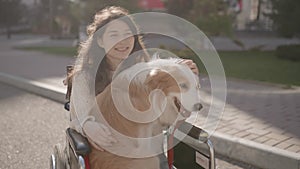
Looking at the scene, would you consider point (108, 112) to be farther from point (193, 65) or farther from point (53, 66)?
point (53, 66)

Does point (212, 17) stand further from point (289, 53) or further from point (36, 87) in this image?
point (36, 87)

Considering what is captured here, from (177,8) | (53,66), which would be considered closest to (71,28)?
(177,8)

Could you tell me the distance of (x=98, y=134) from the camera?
6.48ft

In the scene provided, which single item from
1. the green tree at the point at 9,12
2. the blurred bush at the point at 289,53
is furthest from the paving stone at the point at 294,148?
the green tree at the point at 9,12

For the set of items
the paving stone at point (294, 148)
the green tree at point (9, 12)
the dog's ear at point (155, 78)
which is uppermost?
the dog's ear at point (155, 78)

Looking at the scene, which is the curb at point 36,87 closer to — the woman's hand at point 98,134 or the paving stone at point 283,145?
the paving stone at point 283,145

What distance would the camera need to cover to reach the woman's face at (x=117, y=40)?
214cm

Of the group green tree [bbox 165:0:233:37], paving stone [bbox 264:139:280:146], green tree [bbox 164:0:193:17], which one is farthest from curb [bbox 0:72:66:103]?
green tree [bbox 164:0:193:17]

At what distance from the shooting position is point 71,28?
32.4 metres

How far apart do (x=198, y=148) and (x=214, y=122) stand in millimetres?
2045

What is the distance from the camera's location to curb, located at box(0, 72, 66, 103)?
267 inches

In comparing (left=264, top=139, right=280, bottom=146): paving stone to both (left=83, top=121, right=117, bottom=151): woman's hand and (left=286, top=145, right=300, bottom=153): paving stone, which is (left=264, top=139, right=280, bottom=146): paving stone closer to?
(left=286, top=145, right=300, bottom=153): paving stone

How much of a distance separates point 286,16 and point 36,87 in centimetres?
1021

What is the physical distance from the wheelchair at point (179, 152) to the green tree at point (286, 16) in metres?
12.3
